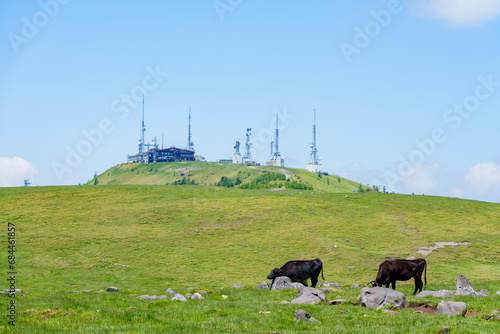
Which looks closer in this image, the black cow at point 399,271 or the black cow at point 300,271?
the black cow at point 399,271

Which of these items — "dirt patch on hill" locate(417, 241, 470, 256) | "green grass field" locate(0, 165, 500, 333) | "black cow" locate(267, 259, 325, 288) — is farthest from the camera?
"dirt patch on hill" locate(417, 241, 470, 256)

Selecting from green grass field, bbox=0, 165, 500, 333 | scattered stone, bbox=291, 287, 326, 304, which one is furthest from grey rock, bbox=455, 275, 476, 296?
scattered stone, bbox=291, 287, 326, 304

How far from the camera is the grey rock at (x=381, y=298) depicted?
A: 2158 centimetres

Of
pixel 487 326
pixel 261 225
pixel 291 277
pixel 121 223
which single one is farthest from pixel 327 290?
pixel 121 223

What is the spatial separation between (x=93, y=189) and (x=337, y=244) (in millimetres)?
54757

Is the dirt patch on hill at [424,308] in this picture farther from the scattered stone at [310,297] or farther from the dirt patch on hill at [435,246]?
the dirt patch on hill at [435,246]

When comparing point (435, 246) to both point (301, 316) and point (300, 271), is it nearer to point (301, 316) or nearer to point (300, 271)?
point (300, 271)

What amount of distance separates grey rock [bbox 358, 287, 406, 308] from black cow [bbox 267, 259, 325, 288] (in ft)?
39.3

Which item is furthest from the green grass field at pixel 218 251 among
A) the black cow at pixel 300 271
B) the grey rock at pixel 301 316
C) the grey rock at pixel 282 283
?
the black cow at pixel 300 271

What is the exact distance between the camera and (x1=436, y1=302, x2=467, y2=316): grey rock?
19.4 m

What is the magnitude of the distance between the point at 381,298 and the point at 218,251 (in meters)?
37.9

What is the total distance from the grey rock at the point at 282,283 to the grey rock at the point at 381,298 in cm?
1011

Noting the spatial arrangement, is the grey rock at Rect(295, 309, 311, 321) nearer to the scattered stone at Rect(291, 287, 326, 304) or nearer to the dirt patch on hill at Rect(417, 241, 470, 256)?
the scattered stone at Rect(291, 287, 326, 304)

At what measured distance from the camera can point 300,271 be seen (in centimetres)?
3456
